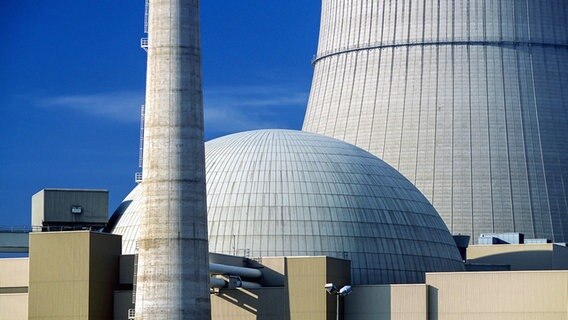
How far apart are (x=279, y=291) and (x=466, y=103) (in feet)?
57.0

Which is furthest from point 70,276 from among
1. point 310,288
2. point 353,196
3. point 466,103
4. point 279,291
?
point 466,103

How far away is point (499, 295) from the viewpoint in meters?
48.6

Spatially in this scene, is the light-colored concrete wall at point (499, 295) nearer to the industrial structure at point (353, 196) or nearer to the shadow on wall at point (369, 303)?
the industrial structure at point (353, 196)

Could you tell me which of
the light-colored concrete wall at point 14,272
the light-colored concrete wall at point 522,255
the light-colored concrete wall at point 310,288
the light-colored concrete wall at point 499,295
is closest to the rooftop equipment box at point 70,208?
the light-colored concrete wall at point 14,272

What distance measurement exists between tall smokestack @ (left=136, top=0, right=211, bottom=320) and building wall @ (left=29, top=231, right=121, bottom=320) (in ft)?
9.12

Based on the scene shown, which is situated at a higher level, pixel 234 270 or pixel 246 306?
pixel 234 270

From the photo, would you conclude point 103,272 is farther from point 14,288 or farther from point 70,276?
point 14,288

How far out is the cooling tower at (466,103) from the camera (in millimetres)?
63094

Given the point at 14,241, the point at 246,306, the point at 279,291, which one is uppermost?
the point at 14,241

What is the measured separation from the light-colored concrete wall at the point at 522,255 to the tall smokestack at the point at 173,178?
18456 mm

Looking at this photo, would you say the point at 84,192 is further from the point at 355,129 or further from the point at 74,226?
the point at 355,129

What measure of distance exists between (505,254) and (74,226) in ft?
53.6

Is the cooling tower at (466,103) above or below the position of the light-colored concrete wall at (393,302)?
above

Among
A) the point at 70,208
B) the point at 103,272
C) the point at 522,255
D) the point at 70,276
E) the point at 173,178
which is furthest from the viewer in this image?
the point at 522,255
